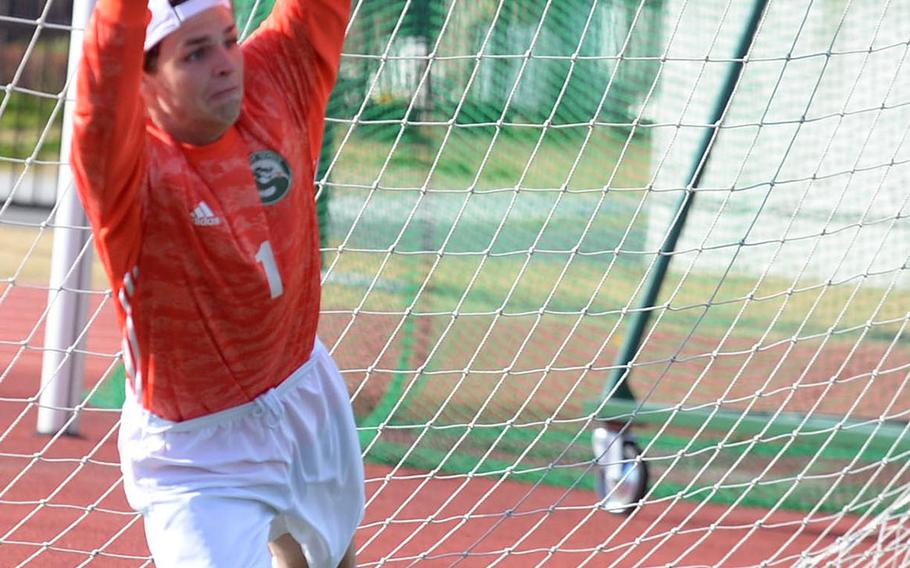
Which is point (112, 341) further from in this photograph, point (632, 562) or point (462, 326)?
point (632, 562)

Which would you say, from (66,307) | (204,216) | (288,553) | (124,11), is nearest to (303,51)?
(204,216)

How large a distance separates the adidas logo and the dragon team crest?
0.10 m

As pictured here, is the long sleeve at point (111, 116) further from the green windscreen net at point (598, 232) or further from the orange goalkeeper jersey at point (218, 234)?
the green windscreen net at point (598, 232)

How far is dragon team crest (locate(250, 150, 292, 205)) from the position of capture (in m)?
2.19

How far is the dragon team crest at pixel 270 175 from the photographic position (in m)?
2.19

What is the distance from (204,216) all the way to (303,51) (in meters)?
0.43

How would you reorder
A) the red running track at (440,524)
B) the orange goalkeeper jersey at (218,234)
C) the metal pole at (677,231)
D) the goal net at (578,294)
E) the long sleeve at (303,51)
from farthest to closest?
1. the metal pole at (677,231)
2. the goal net at (578,294)
3. the red running track at (440,524)
4. the long sleeve at (303,51)
5. the orange goalkeeper jersey at (218,234)

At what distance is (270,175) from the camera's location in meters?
2.21

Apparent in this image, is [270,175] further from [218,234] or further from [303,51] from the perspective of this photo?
[303,51]

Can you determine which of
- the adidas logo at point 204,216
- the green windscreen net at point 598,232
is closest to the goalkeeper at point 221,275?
the adidas logo at point 204,216

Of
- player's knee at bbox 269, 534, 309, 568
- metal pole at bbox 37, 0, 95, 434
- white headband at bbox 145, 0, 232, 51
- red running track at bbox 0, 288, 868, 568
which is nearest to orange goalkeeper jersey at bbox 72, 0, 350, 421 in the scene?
white headband at bbox 145, 0, 232, 51

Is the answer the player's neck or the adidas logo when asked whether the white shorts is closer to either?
the adidas logo

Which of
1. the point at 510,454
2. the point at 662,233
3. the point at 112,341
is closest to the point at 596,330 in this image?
the point at 662,233

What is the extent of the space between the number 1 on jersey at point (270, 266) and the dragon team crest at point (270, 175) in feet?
0.26
